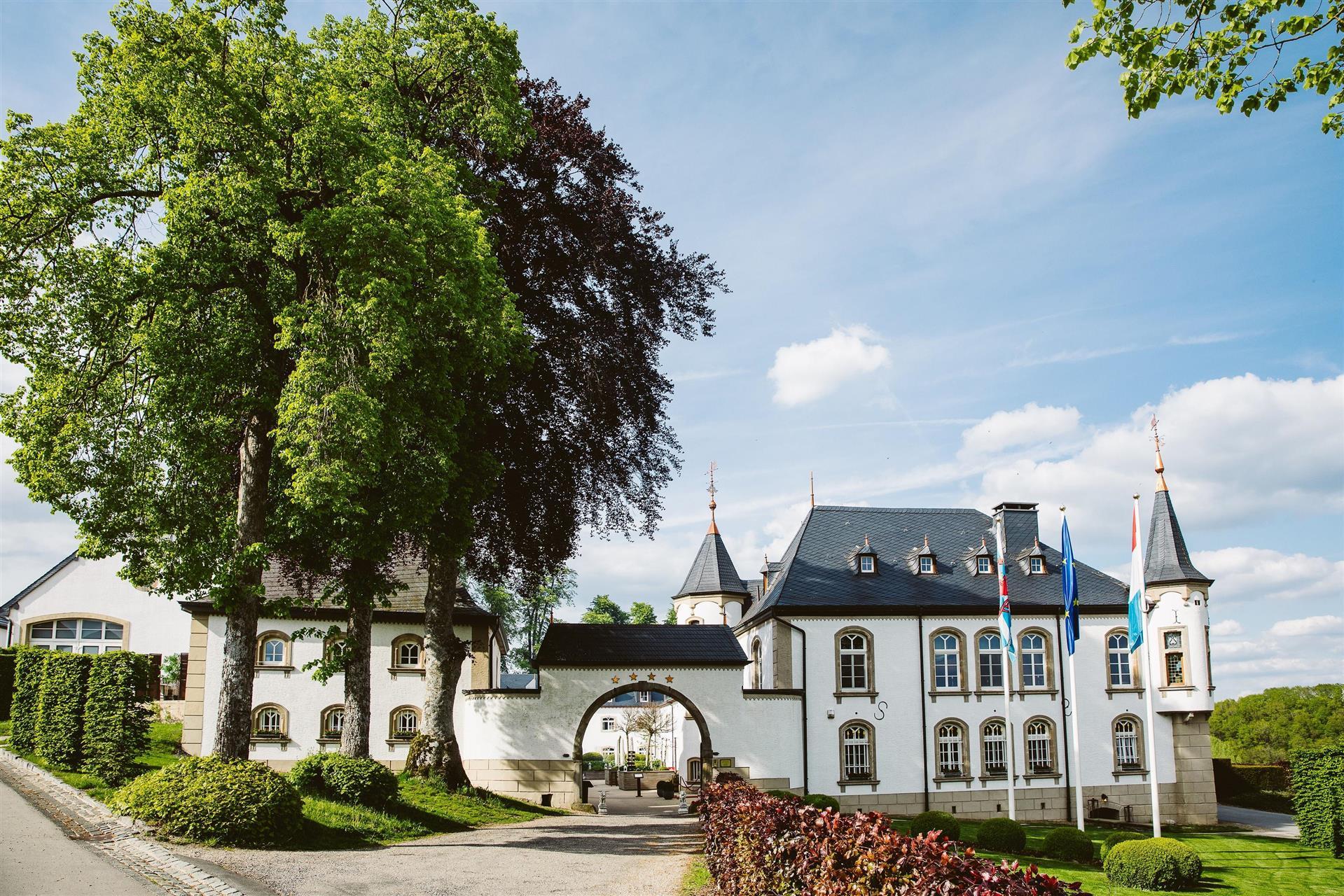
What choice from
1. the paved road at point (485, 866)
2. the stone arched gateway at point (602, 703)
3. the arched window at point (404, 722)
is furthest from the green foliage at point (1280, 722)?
the paved road at point (485, 866)

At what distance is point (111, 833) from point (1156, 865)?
57.5ft

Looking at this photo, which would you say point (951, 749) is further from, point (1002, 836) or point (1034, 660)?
point (1002, 836)

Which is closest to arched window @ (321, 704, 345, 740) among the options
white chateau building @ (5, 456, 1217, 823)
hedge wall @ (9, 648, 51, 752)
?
white chateau building @ (5, 456, 1217, 823)

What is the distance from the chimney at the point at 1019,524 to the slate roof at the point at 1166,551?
3793mm

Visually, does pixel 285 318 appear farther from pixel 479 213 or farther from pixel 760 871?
pixel 760 871

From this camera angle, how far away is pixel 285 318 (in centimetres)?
1438

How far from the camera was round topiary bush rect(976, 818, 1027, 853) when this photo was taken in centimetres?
2162

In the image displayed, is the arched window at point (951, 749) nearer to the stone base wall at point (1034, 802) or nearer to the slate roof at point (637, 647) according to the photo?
the stone base wall at point (1034, 802)

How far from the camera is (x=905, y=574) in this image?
111 feet

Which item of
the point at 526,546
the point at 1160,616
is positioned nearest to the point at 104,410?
the point at 526,546

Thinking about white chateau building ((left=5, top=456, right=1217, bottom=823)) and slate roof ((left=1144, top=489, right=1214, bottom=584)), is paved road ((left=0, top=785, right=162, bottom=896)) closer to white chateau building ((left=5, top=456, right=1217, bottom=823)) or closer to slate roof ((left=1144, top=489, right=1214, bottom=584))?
white chateau building ((left=5, top=456, right=1217, bottom=823))

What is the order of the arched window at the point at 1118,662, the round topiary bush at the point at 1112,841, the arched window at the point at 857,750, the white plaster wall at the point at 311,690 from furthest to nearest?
the arched window at the point at 1118,662 < the arched window at the point at 857,750 < the white plaster wall at the point at 311,690 < the round topiary bush at the point at 1112,841

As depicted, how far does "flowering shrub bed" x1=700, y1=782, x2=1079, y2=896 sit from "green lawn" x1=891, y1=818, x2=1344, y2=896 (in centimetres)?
943

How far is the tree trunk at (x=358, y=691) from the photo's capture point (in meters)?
19.9
